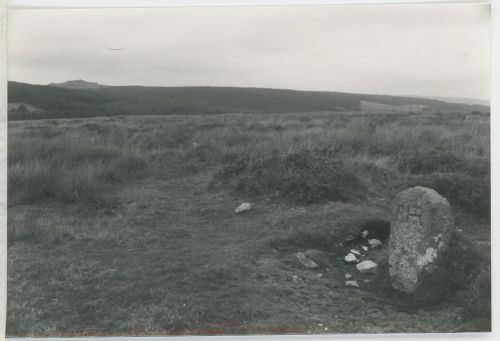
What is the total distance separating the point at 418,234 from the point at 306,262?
1.31 m

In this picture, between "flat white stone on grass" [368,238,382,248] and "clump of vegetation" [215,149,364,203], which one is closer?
"flat white stone on grass" [368,238,382,248]

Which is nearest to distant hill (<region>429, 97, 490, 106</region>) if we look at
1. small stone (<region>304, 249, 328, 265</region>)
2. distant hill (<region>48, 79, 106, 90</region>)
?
small stone (<region>304, 249, 328, 265</region>)

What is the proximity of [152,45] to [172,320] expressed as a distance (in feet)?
11.4

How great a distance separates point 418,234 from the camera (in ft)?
15.1

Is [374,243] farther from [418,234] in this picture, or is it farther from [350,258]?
[418,234]

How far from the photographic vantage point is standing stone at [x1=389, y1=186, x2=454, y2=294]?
457 centimetres

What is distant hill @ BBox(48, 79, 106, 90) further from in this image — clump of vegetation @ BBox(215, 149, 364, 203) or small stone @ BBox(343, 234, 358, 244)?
small stone @ BBox(343, 234, 358, 244)

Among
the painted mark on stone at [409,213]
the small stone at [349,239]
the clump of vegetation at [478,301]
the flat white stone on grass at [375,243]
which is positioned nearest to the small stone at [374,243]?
the flat white stone on grass at [375,243]

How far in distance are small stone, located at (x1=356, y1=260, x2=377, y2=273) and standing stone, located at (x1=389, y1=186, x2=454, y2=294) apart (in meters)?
0.35

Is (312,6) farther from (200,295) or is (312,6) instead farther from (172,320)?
(172,320)

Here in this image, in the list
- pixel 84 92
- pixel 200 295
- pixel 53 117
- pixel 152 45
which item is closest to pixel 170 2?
pixel 152 45

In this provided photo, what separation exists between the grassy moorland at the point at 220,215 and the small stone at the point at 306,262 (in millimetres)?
122

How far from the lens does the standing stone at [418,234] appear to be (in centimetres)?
457

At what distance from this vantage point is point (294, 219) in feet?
19.0
